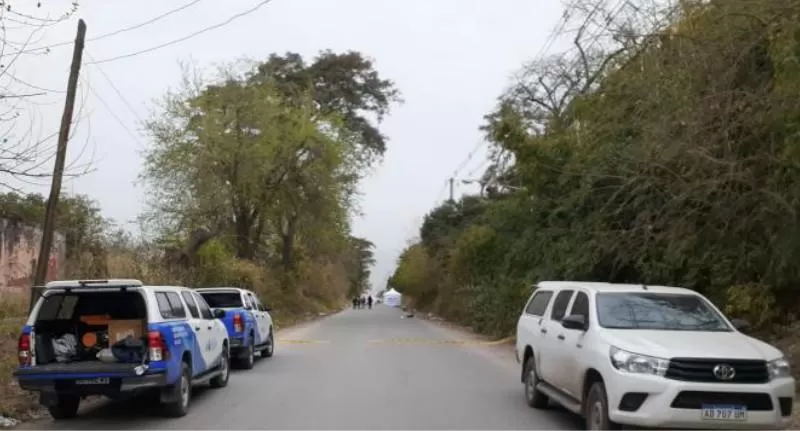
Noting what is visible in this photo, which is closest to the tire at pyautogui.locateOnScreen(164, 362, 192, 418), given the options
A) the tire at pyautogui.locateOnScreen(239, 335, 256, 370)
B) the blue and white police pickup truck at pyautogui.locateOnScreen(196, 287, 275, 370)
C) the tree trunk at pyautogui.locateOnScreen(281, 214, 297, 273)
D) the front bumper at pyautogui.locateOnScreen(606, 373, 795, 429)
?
the front bumper at pyautogui.locateOnScreen(606, 373, 795, 429)

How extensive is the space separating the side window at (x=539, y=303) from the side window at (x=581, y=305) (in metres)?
1.32

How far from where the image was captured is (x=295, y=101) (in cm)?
4553

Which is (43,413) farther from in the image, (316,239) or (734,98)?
(316,239)

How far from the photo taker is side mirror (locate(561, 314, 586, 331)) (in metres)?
9.80

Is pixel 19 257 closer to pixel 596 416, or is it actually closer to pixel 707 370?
pixel 596 416

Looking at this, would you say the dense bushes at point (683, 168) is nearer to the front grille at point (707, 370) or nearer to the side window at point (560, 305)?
the side window at point (560, 305)

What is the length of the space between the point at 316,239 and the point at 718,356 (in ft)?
139

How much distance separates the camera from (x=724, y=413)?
327 inches

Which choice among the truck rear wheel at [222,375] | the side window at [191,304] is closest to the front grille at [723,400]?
the side window at [191,304]

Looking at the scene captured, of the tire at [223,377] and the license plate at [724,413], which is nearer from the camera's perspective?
the license plate at [724,413]

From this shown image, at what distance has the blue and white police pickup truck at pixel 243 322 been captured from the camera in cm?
1770

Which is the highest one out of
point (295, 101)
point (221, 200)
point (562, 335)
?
point (295, 101)

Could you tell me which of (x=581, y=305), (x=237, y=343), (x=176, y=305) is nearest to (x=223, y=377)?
(x=176, y=305)

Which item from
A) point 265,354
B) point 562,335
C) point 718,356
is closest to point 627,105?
point 562,335
